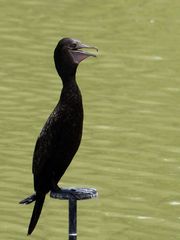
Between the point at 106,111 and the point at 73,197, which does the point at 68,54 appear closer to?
the point at 73,197

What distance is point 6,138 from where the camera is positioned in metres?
15.8

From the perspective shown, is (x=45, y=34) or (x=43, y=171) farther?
(x=45, y=34)

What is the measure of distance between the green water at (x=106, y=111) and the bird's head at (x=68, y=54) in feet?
10.4

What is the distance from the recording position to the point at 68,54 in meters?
9.66

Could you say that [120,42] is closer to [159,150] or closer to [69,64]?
[159,150]

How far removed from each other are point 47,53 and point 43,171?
396 inches

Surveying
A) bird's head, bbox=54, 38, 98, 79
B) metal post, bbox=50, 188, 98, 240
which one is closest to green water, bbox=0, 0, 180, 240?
bird's head, bbox=54, 38, 98, 79

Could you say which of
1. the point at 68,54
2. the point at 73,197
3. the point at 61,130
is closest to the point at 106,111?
the point at 61,130

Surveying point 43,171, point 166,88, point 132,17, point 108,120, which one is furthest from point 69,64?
point 132,17

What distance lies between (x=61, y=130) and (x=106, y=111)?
23.9 feet

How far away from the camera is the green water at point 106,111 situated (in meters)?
13.4

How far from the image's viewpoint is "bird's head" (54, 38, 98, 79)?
9664 millimetres

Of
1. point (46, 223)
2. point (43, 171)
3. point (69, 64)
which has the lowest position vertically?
point (46, 223)

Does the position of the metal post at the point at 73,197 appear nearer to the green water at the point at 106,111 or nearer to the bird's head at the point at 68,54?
the bird's head at the point at 68,54
